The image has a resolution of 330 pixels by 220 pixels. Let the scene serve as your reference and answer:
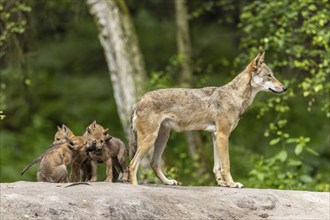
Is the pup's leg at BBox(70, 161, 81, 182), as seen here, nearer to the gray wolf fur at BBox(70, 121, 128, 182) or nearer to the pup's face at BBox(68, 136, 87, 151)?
the gray wolf fur at BBox(70, 121, 128, 182)

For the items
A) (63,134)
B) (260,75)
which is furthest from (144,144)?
(260,75)

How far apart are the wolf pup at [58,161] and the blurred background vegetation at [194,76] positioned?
3697 mm

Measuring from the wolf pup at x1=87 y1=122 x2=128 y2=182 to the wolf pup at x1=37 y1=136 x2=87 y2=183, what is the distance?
0.23 meters

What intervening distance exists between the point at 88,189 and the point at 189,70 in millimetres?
10128

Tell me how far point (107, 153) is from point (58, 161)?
32.8 inches

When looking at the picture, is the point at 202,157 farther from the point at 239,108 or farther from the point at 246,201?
the point at 246,201

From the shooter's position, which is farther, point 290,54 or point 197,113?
point 290,54

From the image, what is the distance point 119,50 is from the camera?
16.8 m

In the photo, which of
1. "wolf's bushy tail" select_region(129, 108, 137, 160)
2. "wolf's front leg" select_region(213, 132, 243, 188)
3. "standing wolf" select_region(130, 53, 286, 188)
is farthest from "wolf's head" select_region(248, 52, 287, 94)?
"wolf's bushy tail" select_region(129, 108, 137, 160)

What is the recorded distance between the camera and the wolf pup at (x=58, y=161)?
10.6 m

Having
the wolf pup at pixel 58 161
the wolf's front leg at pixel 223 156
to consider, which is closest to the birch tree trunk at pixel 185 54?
the wolf's front leg at pixel 223 156

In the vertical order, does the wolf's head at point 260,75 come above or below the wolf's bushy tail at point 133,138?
above

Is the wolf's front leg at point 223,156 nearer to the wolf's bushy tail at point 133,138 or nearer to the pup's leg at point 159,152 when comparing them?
the pup's leg at point 159,152

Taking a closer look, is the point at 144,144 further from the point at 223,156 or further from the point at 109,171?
the point at 223,156
